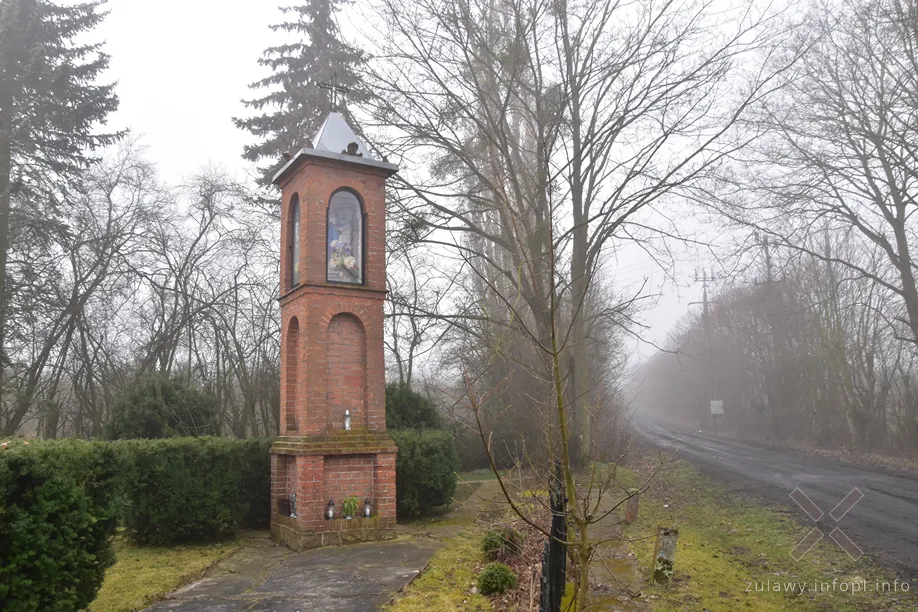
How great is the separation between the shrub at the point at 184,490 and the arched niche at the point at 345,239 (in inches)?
114

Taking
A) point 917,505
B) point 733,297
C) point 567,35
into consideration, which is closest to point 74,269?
point 567,35

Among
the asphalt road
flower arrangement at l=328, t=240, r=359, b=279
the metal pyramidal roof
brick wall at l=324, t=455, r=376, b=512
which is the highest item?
the metal pyramidal roof

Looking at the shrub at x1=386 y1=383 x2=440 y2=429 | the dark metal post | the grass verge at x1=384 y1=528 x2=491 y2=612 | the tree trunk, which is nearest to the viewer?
the dark metal post

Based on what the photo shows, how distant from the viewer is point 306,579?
6824 mm

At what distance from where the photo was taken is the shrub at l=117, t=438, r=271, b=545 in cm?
859

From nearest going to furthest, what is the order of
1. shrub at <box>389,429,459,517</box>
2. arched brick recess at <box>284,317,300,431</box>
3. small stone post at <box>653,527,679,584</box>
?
small stone post at <box>653,527,679,584</box>, arched brick recess at <box>284,317,300,431</box>, shrub at <box>389,429,459,517</box>

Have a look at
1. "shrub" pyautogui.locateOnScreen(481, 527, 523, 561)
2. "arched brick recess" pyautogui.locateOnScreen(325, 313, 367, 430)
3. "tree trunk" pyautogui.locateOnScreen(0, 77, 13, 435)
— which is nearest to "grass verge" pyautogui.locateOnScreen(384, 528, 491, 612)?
"shrub" pyautogui.locateOnScreen(481, 527, 523, 561)

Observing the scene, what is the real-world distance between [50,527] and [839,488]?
14098 millimetres

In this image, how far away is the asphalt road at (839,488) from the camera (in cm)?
852

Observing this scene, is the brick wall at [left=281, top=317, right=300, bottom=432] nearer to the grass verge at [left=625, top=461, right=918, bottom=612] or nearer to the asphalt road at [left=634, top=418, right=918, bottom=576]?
the grass verge at [left=625, top=461, right=918, bottom=612]

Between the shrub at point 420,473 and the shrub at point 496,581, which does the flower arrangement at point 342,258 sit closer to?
the shrub at point 420,473

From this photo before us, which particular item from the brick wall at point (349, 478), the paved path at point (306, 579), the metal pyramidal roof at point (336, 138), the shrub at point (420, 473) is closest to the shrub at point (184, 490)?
the paved path at point (306, 579)

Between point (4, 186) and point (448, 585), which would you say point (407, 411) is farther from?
point (4, 186)

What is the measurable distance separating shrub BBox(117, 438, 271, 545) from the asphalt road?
6.09 m
